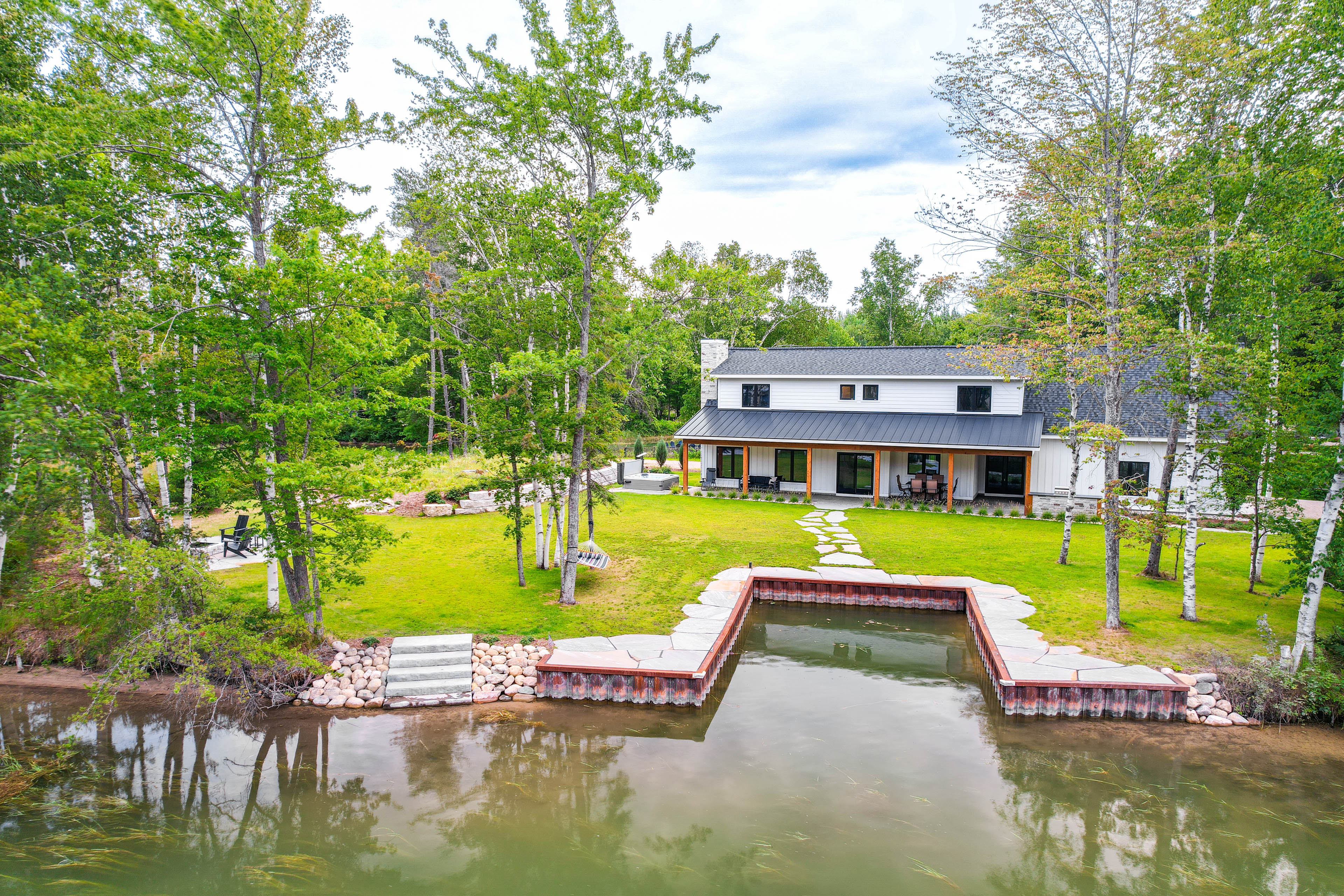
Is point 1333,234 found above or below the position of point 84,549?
above

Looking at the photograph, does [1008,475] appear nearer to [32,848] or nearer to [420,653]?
[420,653]

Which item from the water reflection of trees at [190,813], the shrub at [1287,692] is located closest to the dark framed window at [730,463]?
the shrub at [1287,692]

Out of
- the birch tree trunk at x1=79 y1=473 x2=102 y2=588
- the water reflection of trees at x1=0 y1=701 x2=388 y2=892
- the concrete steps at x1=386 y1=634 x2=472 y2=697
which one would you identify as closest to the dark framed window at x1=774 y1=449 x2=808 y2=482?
the concrete steps at x1=386 y1=634 x2=472 y2=697

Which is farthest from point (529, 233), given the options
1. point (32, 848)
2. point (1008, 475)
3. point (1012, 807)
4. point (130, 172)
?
point (1008, 475)

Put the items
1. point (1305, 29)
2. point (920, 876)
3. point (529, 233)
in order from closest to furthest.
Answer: point (920, 876) < point (1305, 29) < point (529, 233)

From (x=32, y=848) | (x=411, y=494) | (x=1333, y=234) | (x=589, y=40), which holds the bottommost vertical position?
(x=32, y=848)

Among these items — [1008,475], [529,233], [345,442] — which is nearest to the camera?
[529,233]

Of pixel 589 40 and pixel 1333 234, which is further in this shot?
pixel 589 40
